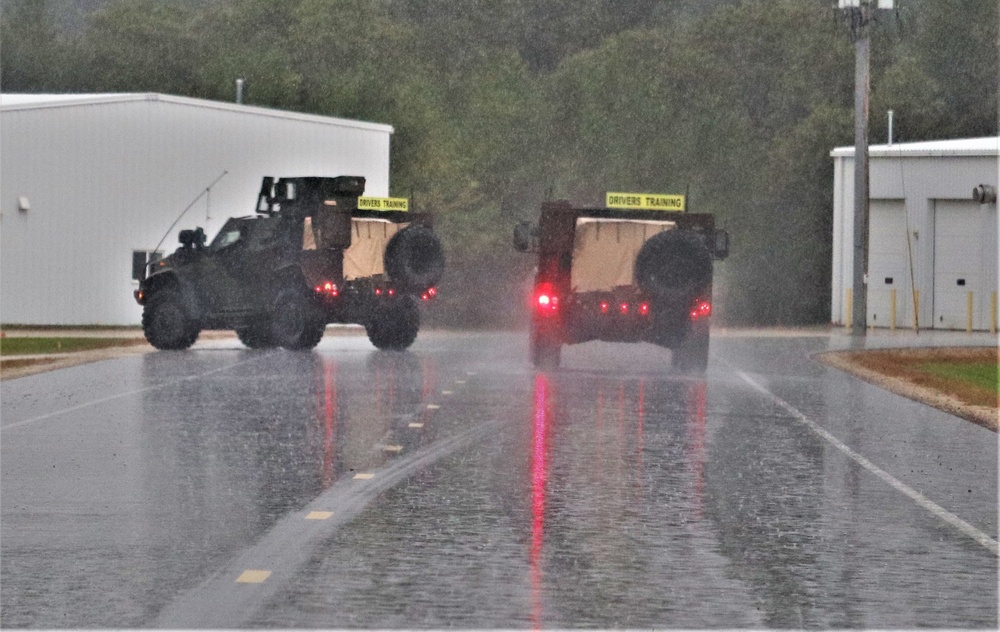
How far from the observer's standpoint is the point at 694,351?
2770 centimetres

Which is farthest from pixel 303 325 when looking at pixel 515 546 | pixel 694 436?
pixel 515 546

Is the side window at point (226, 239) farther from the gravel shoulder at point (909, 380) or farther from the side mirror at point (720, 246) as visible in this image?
the gravel shoulder at point (909, 380)

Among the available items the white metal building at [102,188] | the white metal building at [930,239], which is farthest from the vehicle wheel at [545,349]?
the white metal building at [930,239]

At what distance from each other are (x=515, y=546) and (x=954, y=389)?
51.6 feet

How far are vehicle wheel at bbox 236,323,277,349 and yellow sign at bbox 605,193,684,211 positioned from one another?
25.9 ft

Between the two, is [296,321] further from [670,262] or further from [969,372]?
[969,372]

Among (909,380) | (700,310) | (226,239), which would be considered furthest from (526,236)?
(226,239)

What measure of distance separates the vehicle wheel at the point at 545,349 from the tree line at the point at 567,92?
27.9 metres

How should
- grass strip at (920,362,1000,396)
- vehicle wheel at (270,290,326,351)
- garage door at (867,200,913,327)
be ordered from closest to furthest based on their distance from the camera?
1. grass strip at (920,362,1000,396)
2. vehicle wheel at (270,290,326,351)
3. garage door at (867,200,913,327)

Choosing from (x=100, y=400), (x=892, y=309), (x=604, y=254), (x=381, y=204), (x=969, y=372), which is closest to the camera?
(x=100, y=400)

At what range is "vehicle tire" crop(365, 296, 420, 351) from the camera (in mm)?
33875

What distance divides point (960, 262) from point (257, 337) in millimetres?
21225

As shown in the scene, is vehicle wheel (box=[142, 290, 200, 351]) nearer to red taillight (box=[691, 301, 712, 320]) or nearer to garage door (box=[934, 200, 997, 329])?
red taillight (box=[691, 301, 712, 320])

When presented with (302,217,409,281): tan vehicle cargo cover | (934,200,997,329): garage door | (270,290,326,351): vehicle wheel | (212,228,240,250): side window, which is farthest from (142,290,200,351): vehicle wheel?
(934,200,997,329): garage door
